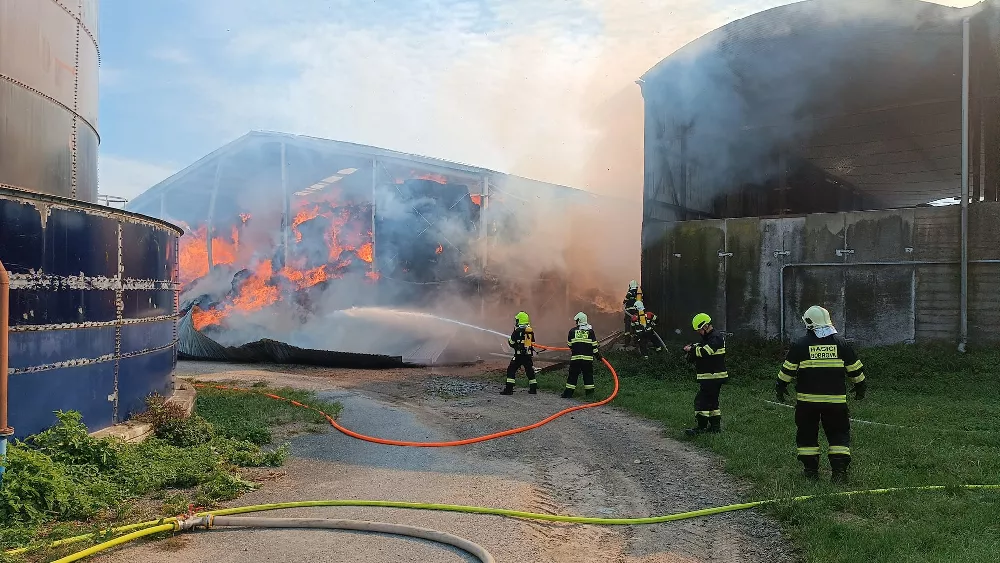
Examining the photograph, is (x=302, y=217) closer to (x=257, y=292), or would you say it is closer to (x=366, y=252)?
(x=366, y=252)

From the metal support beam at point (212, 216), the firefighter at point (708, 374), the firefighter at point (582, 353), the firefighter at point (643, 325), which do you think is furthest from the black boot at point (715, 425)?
the metal support beam at point (212, 216)

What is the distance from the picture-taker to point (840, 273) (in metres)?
14.8

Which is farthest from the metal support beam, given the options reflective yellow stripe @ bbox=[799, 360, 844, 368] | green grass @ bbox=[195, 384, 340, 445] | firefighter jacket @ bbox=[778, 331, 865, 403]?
reflective yellow stripe @ bbox=[799, 360, 844, 368]

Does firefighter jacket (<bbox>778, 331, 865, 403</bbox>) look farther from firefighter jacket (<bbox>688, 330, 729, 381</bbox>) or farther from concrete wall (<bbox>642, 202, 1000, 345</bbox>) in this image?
concrete wall (<bbox>642, 202, 1000, 345</bbox>)

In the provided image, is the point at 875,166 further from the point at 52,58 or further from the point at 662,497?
the point at 52,58

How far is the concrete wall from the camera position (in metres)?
13.4

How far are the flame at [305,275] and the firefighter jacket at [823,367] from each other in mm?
17770

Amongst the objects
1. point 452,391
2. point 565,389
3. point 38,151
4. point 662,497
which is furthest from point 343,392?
point 662,497

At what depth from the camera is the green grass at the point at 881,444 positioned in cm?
463

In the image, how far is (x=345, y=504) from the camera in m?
5.61

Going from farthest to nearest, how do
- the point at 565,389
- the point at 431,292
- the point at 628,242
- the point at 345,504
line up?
the point at 628,242 < the point at 431,292 < the point at 565,389 < the point at 345,504

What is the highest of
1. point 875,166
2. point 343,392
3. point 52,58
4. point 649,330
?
point 875,166

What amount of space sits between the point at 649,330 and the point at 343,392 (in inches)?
319

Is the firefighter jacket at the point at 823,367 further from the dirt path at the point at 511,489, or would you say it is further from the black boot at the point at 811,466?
the dirt path at the point at 511,489
